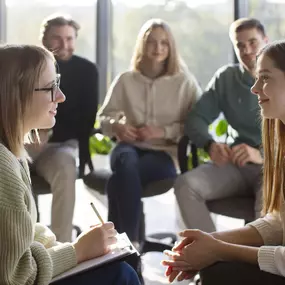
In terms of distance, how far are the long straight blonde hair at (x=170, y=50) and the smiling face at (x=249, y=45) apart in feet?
1.35

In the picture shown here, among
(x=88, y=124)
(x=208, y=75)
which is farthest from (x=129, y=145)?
(x=208, y=75)

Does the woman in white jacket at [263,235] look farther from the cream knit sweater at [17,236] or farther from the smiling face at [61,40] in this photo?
the smiling face at [61,40]

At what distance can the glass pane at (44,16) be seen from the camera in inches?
185

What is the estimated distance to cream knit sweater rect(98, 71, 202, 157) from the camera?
333 centimetres

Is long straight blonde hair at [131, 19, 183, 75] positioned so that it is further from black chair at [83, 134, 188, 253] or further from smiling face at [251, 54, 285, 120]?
smiling face at [251, 54, 285, 120]

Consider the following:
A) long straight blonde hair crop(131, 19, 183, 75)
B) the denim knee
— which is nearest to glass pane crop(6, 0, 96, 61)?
long straight blonde hair crop(131, 19, 183, 75)

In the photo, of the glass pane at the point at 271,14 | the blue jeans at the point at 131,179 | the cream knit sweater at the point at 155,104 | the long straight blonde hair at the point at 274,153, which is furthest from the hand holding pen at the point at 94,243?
the glass pane at the point at 271,14

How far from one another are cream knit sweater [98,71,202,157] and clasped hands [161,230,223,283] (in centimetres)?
137

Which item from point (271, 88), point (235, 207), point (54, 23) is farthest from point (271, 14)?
point (271, 88)

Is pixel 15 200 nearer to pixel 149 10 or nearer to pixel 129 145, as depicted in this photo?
pixel 129 145

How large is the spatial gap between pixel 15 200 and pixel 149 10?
3.25 metres

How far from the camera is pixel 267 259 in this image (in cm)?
175

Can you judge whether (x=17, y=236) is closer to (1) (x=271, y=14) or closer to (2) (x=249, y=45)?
(2) (x=249, y=45)

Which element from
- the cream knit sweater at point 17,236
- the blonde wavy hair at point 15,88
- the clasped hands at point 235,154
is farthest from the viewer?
the clasped hands at point 235,154
